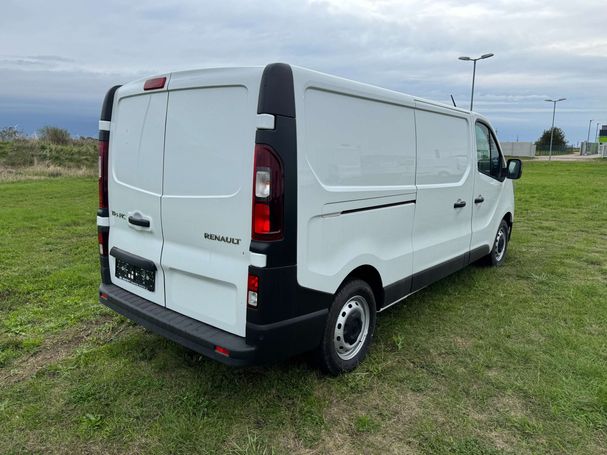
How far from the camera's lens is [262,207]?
261 centimetres

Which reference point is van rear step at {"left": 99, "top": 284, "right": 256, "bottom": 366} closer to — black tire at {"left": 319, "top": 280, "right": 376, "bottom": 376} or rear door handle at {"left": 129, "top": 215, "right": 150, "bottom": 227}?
rear door handle at {"left": 129, "top": 215, "right": 150, "bottom": 227}

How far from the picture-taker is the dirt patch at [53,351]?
10.9 feet

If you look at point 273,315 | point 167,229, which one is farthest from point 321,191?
point 167,229

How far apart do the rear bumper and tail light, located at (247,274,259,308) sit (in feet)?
0.46

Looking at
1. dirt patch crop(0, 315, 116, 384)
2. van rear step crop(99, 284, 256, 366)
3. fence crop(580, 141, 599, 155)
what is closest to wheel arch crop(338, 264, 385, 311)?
van rear step crop(99, 284, 256, 366)

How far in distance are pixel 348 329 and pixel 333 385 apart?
16.5 inches

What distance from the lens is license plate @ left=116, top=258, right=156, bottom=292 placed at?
3334mm

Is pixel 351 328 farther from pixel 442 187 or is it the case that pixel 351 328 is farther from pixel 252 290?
pixel 442 187

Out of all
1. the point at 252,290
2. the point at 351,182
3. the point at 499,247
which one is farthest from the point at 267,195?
the point at 499,247

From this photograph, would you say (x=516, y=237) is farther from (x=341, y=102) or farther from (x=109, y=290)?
(x=109, y=290)

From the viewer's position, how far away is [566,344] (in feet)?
12.7

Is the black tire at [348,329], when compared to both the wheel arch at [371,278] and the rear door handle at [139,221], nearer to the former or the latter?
the wheel arch at [371,278]

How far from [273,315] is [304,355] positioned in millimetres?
778

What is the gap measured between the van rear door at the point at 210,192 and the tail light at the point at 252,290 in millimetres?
52
